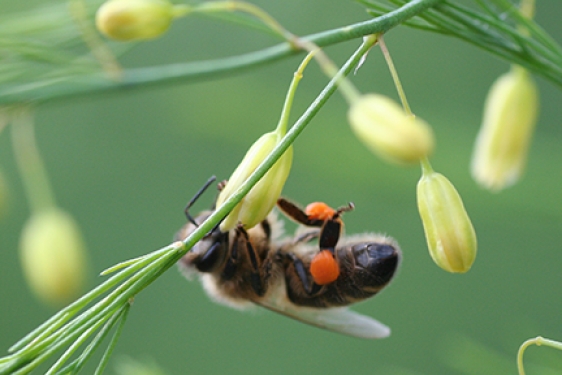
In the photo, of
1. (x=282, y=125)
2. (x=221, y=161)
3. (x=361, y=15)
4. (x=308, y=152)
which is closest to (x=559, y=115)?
(x=361, y=15)

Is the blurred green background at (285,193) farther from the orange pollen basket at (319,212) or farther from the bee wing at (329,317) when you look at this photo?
the orange pollen basket at (319,212)

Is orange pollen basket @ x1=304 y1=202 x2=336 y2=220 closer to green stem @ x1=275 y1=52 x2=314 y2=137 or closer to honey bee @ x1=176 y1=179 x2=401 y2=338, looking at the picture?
honey bee @ x1=176 y1=179 x2=401 y2=338

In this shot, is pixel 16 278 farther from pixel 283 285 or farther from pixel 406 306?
pixel 283 285

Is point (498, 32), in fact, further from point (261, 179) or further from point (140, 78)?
point (140, 78)

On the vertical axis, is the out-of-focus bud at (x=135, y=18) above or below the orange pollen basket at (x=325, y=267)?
above

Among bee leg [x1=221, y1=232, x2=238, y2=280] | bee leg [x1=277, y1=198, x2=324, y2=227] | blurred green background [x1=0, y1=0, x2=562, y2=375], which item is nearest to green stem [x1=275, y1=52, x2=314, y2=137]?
bee leg [x1=277, y1=198, x2=324, y2=227]

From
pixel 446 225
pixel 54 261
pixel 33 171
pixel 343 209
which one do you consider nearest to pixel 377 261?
pixel 343 209

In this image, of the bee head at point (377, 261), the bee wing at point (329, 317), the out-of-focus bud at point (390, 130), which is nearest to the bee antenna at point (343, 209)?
the bee head at point (377, 261)
